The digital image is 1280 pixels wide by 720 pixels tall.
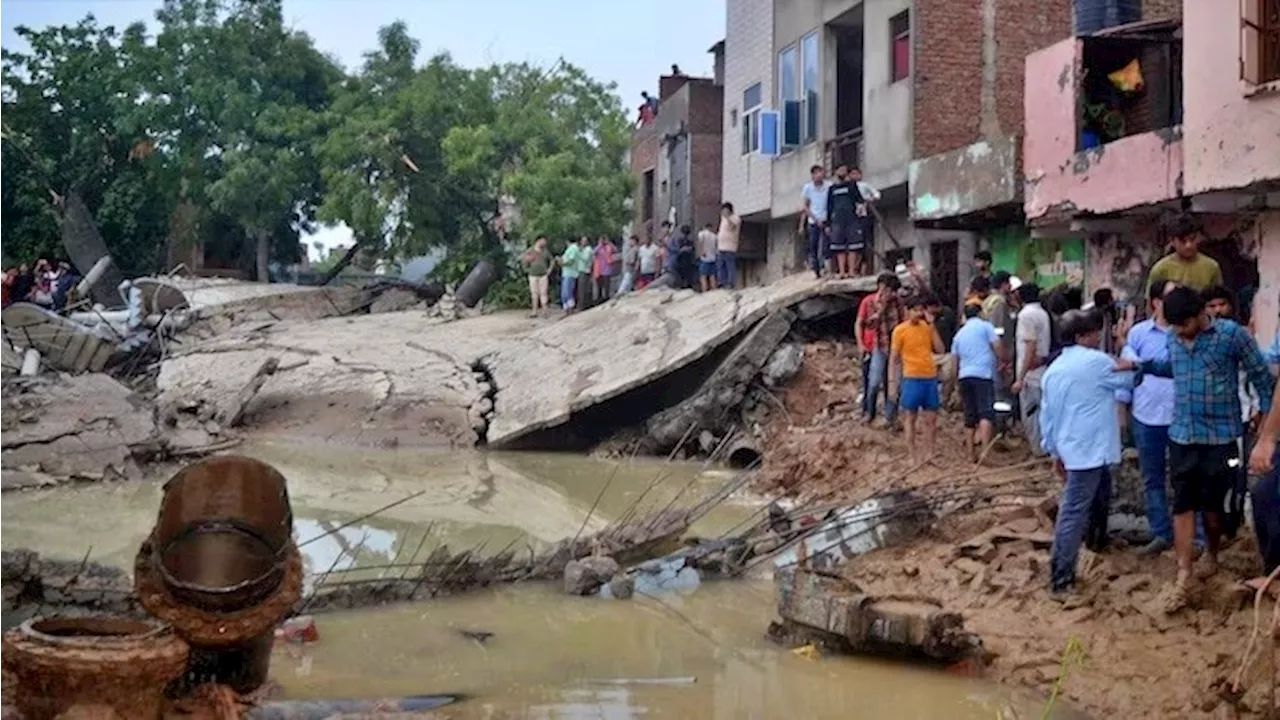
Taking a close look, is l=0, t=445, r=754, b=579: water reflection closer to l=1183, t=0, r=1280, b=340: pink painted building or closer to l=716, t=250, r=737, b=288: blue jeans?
l=1183, t=0, r=1280, b=340: pink painted building

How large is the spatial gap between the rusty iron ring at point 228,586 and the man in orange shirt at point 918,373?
738 cm

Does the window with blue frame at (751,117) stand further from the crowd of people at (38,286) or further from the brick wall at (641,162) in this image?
the crowd of people at (38,286)

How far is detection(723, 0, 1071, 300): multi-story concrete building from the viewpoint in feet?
54.8

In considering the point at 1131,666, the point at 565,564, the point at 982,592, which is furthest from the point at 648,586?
the point at 1131,666

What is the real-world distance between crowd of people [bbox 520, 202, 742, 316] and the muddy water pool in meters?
9.23

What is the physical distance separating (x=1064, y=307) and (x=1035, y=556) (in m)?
4.50

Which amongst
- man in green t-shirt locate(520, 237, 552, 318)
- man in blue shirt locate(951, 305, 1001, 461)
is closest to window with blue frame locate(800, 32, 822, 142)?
man in green t-shirt locate(520, 237, 552, 318)

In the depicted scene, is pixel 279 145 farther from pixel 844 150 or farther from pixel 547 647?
pixel 547 647

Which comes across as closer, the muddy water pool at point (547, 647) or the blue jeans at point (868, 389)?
the muddy water pool at point (547, 647)

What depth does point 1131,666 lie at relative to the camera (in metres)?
6.50

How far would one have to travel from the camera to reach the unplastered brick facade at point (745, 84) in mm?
25016

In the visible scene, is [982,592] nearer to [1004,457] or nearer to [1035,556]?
[1035,556]

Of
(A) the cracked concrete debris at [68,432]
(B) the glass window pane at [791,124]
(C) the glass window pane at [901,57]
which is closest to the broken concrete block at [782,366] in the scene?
(C) the glass window pane at [901,57]

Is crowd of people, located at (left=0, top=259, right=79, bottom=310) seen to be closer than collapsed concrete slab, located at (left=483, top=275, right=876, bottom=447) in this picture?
No
